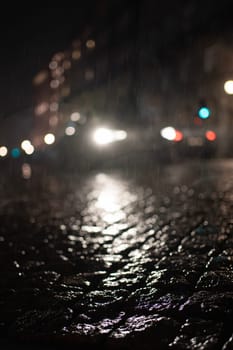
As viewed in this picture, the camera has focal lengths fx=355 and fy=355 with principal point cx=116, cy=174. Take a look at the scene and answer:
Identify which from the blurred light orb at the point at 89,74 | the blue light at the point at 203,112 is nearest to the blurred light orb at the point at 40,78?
the blurred light orb at the point at 89,74

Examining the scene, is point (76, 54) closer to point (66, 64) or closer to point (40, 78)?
point (66, 64)

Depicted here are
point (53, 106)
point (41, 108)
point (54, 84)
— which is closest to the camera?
point (53, 106)

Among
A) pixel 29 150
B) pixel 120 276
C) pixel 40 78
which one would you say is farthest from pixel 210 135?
pixel 40 78

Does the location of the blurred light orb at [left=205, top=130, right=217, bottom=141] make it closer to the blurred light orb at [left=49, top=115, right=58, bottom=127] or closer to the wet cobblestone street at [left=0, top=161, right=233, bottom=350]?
the wet cobblestone street at [left=0, top=161, right=233, bottom=350]

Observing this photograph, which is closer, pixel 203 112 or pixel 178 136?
pixel 203 112

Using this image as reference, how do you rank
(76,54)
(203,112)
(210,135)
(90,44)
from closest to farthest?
(203,112) → (210,135) → (90,44) → (76,54)

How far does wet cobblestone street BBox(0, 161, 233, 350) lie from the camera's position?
80.0 inches

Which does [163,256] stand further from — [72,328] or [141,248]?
[72,328]

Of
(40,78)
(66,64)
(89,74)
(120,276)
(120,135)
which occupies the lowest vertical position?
(120,276)

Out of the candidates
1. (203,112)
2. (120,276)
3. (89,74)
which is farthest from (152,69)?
(120,276)

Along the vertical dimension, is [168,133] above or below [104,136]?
above

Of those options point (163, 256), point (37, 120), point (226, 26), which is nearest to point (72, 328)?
point (163, 256)

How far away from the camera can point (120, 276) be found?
9.56 feet

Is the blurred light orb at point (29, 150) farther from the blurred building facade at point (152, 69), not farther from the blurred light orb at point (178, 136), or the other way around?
the blurred light orb at point (178, 136)
